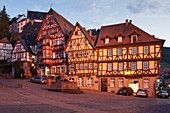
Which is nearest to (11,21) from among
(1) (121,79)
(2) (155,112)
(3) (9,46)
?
(3) (9,46)

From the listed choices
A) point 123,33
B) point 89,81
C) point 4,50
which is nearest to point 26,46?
point 4,50

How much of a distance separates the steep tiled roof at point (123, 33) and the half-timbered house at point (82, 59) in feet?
8.64

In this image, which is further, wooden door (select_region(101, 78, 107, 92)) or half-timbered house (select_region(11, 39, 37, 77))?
half-timbered house (select_region(11, 39, 37, 77))

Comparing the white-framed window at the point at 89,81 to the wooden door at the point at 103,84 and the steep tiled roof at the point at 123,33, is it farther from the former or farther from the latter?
the steep tiled roof at the point at 123,33

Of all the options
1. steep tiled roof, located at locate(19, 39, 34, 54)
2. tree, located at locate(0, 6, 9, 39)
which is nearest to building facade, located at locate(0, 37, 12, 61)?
tree, located at locate(0, 6, 9, 39)

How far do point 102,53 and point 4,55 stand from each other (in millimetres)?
47861

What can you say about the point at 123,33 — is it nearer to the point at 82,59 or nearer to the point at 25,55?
the point at 82,59

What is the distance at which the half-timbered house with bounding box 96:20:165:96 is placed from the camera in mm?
37531

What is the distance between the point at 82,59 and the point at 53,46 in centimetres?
1014

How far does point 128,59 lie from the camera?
3916 cm

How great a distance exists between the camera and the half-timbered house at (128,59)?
37531 mm

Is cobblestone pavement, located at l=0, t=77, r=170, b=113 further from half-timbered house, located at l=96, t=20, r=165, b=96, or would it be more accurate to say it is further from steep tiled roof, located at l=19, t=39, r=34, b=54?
steep tiled roof, located at l=19, t=39, r=34, b=54

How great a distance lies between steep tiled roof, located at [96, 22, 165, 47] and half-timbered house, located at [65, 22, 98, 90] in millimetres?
2633

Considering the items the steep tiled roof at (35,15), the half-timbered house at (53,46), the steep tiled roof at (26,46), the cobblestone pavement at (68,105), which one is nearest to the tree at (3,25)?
the steep tiled roof at (35,15)
